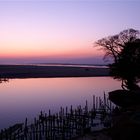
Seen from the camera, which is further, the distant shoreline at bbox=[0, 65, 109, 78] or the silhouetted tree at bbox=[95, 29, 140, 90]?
the distant shoreline at bbox=[0, 65, 109, 78]

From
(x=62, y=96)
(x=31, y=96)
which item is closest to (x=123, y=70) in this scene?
(x=62, y=96)

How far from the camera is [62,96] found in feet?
144

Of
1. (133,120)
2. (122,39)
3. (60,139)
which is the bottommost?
(60,139)

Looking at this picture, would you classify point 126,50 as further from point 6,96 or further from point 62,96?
point 6,96

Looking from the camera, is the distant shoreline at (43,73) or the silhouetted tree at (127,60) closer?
the silhouetted tree at (127,60)

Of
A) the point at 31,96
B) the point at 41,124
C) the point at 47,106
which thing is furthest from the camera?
the point at 31,96

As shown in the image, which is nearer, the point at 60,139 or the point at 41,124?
the point at 60,139

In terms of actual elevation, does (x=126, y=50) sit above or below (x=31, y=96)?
above

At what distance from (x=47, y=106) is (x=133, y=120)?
21.3m

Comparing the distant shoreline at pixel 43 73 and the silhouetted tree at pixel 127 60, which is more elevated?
the silhouetted tree at pixel 127 60

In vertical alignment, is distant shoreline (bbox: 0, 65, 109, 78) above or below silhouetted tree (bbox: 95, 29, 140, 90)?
below

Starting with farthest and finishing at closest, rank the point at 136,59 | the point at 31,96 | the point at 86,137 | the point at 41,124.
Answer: the point at 31,96 → the point at 136,59 → the point at 41,124 → the point at 86,137

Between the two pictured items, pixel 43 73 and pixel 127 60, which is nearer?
pixel 127 60

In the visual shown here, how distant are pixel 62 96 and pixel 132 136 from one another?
1170 inches
